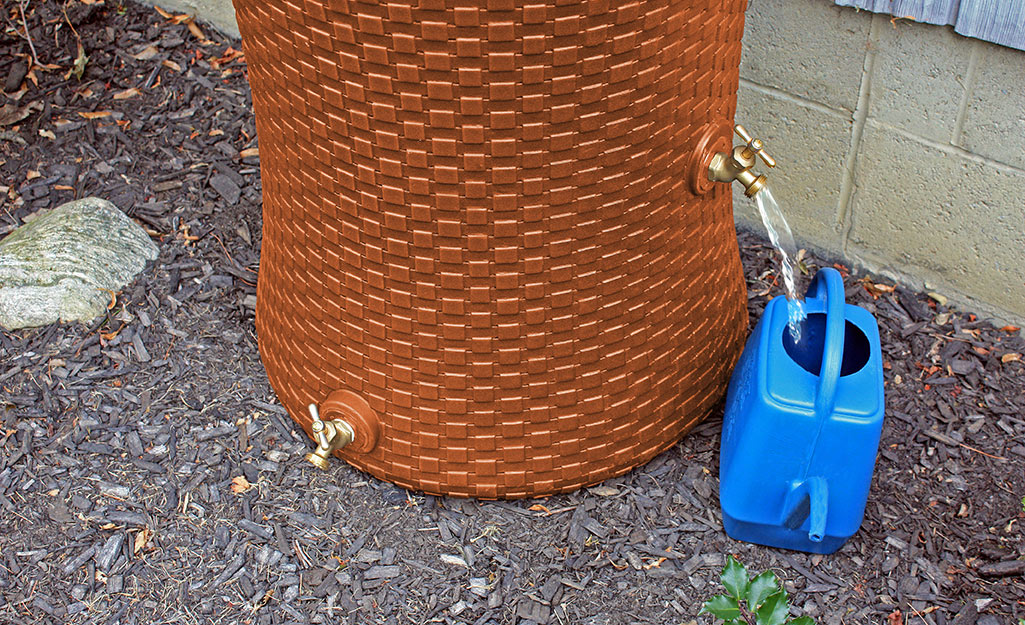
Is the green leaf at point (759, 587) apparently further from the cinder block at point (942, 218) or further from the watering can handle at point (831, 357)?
the cinder block at point (942, 218)

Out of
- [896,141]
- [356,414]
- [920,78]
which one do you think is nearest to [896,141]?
[896,141]

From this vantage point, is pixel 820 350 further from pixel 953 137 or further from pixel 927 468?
pixel 953 137

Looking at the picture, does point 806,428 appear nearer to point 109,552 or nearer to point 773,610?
point 773,610

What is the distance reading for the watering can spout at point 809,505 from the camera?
1.58 m

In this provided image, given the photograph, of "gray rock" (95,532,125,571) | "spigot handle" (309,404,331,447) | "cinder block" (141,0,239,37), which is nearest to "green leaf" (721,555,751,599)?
"spigot handle" (309,404,331,447)

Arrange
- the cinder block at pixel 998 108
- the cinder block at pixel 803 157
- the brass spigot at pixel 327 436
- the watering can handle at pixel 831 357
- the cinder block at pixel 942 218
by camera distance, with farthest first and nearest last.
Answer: the cinder block at pixel 803 157, the cinder block at pixel 942 218, the cinder block at pixel 998 108, the brass spigot at pixel 327 436, the watering can handle at pixel 831 357

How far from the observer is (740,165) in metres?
1.63

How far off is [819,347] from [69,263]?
5.62ft

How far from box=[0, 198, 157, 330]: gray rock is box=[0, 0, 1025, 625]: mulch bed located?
0.14 ft

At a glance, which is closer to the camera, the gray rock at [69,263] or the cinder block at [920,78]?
the cinder block at [920,78]

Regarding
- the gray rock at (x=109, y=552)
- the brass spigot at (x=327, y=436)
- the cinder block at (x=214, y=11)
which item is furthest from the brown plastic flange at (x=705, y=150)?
the cinder block at (x=214, y=11)

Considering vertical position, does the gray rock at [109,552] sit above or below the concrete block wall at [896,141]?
below

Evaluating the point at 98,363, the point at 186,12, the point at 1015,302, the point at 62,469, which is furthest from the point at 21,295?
the point at 1015,302

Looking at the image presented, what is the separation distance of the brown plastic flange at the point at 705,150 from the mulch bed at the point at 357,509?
0.60 metres
